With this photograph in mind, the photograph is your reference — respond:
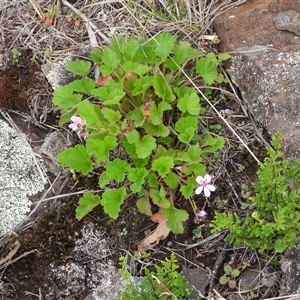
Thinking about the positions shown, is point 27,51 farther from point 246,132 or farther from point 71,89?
point 246,132

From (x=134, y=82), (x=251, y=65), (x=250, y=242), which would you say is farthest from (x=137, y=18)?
(x=250, y=242)

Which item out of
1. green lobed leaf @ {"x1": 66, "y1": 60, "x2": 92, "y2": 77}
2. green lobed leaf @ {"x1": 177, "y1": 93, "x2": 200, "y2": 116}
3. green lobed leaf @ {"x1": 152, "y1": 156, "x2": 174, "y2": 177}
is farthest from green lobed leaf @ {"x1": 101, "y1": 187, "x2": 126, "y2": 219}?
green lobed leaf @ {"x1": 66, "y1": 60, "x2": 92, "y2": 77}

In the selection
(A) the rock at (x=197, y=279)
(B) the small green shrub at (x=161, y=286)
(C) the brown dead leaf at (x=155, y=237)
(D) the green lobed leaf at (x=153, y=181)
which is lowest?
(A) the rock at (x=197, y=279)

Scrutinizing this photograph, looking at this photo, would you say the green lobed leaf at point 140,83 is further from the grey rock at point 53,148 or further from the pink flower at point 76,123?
the grey rock at point 53,148

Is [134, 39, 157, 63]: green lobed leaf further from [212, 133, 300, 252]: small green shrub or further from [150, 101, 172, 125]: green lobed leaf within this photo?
Result: [212, 133, 300, 252]: small green shrub

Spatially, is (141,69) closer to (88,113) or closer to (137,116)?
(137,116)

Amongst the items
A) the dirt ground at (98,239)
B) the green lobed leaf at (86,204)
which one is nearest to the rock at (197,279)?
the dirt ground at (98,239)

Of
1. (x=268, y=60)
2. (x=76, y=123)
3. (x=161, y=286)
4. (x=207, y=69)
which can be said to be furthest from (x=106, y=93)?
(x=161, y=286)
